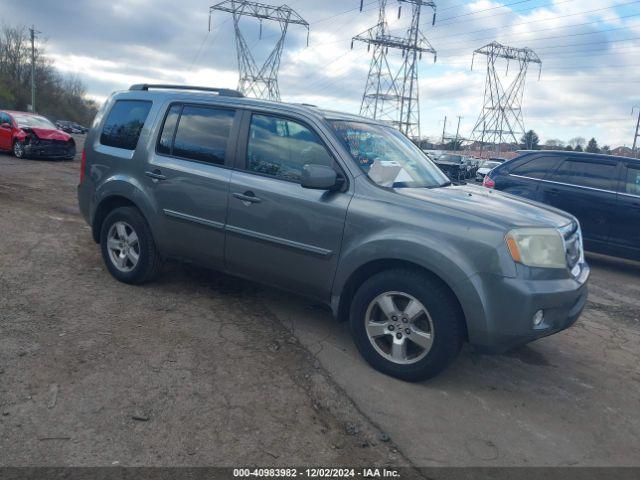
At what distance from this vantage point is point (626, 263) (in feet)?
29.6

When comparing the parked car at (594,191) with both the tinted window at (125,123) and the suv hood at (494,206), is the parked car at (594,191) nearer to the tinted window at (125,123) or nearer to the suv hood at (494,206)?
the suv hood at (494,206)

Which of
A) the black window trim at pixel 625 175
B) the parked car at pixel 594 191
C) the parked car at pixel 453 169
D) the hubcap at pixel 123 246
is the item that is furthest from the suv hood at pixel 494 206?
the black window trim at pixel 625 175

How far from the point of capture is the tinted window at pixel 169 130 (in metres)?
4.98

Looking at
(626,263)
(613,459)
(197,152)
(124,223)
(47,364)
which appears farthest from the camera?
(626,263)

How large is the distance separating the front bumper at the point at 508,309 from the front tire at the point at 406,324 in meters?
0.16

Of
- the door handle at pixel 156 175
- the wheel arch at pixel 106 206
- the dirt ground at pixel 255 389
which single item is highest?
the door handle at pixel 156 175

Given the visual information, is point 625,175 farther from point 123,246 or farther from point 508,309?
point 123,246

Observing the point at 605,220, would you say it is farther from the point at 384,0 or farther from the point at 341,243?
the point at 384,0

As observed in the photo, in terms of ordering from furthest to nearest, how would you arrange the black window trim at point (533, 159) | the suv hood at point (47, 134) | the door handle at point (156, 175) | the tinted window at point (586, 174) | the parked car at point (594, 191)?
the suv hood at point (47, 134) < the black window trim at point (533, 159) < the tinted window at point (586, 174) < the parked car at point (594, 191) < the door handle at point (156, 175)

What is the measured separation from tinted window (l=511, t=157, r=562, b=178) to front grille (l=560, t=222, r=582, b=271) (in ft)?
15.6

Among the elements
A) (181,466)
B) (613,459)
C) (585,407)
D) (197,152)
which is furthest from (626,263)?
(181,466)

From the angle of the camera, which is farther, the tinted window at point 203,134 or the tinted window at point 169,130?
the tinted window at point 169,130

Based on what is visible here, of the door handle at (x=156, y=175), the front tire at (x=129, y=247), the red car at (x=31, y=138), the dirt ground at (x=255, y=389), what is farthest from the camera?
the red car at (x=31, y=138)

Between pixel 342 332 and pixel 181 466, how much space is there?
2153 mm
